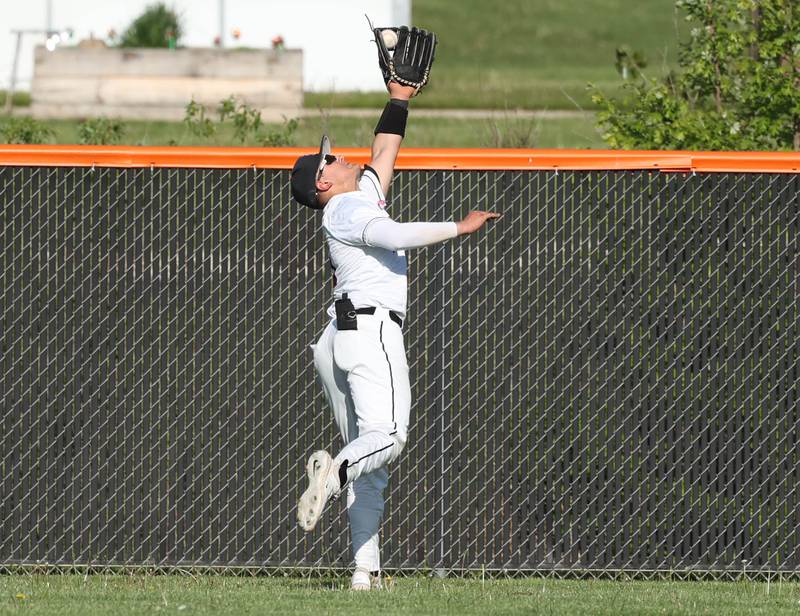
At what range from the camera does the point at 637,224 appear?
648 cm

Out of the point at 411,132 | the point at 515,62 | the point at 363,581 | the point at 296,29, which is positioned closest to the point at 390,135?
the point at 363,581

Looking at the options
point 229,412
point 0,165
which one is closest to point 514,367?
point 229,412

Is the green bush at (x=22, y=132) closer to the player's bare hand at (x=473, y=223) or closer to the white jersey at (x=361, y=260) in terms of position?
the white jersey at (x=361, y=260)

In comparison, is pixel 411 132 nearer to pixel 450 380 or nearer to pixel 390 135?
pixel 450 380

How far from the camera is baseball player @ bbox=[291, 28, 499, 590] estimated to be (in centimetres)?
534

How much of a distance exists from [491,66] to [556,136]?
23.0 metres

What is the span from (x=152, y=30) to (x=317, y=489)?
17.5 meters

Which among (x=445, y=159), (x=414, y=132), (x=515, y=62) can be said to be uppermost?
(x=515, y=62)

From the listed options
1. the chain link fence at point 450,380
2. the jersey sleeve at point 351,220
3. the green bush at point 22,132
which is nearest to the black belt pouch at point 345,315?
the jersey sleeve at point 351,220

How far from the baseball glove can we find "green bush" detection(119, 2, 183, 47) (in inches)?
622

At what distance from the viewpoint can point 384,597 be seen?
5.50 metres

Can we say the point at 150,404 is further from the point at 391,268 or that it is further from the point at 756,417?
the point at 756,417

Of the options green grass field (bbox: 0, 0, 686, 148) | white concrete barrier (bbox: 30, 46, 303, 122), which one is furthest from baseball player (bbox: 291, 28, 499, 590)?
white concrete barrier (bbox: 30, 46, 303, 122)

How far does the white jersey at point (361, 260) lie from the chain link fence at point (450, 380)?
0.87 meters
